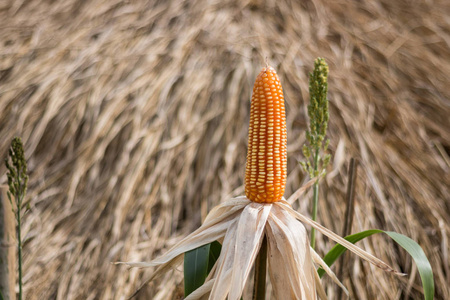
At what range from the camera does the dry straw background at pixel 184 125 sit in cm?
193

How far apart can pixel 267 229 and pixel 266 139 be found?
0.66 feet

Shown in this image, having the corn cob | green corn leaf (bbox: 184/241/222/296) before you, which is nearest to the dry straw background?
green corn leaf (bbox: 184/241/222/296)

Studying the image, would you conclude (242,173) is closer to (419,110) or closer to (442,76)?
(419,110)

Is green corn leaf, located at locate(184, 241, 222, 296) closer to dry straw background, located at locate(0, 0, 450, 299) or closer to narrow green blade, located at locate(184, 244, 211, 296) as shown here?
narrow green blade, located at locate(184, 244, 211, 296)

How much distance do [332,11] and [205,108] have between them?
125cm

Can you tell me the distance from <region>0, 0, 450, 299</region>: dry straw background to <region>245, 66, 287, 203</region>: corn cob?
95cm

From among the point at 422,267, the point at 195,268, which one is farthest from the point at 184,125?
the point at 422,267

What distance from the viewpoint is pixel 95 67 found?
7.87 ft

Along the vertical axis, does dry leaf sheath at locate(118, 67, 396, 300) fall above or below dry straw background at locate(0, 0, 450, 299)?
above

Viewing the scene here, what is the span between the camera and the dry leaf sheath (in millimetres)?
953

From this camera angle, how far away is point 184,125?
223 centimetres

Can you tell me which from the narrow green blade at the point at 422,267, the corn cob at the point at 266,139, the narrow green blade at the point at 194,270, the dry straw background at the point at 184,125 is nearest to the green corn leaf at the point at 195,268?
the narrow green blade at the point at 194,270

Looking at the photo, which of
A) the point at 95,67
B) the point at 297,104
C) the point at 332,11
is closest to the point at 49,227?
the point at 95,67

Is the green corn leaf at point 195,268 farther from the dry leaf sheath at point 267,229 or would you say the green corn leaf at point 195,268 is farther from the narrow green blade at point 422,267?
the narrow green blade at point 422,267
